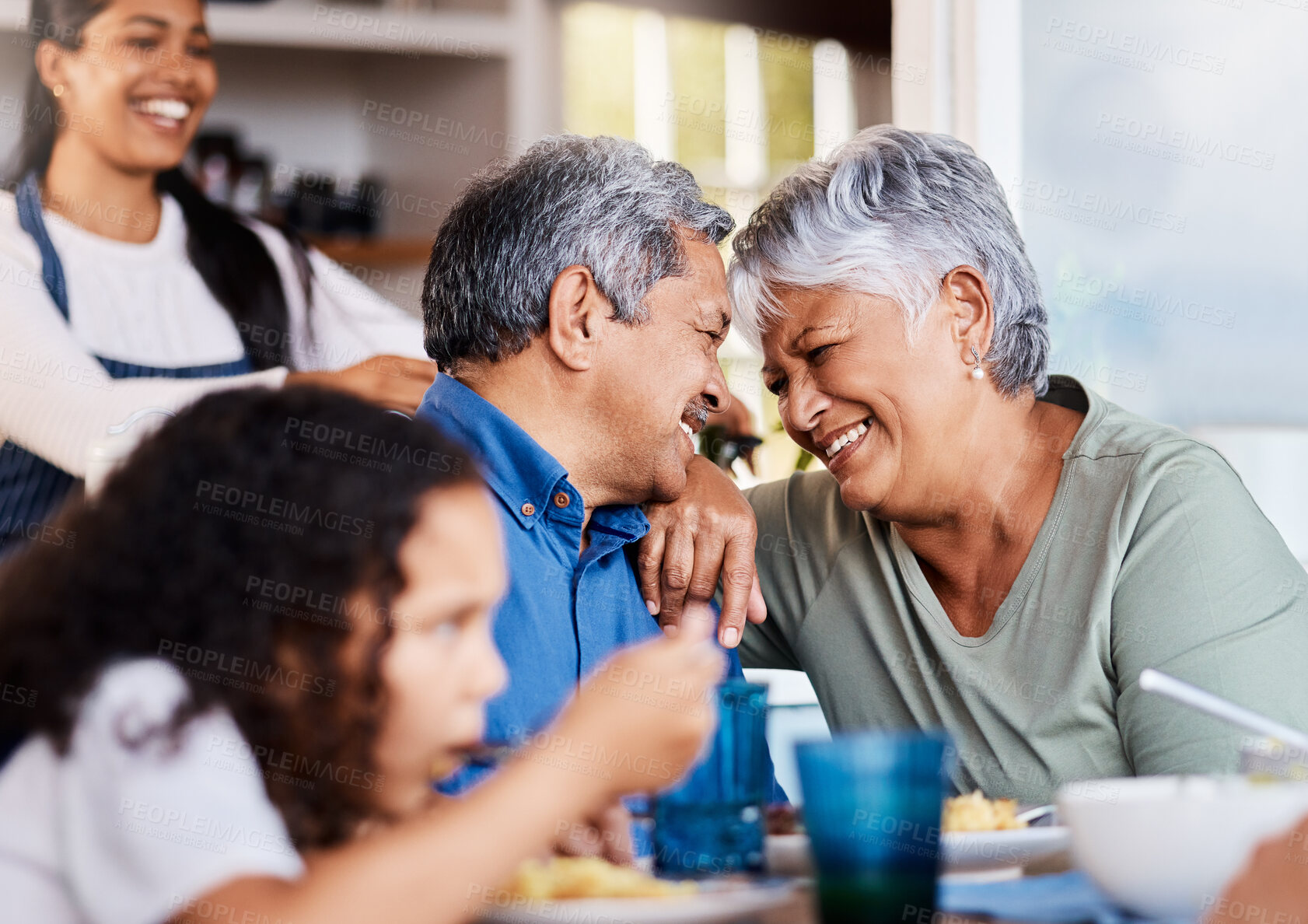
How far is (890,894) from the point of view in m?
0.65

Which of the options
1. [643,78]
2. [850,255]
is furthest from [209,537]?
→ [643,78]

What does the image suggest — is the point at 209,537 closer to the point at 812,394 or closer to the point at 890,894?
the point at 890,894

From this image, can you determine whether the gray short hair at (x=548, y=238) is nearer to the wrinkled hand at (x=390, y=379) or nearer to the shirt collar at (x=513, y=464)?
the shirt collar at (x=513, y=464)

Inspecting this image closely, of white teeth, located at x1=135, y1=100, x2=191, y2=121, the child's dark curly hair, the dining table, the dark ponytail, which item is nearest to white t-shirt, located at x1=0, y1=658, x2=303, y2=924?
the child's dark curly hair

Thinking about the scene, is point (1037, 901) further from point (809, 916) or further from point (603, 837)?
point (603, 837)

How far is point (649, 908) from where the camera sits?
26.2 inches

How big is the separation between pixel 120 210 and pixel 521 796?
2121mm

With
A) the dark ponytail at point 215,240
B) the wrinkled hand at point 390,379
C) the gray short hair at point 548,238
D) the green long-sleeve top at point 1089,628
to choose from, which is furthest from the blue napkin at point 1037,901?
the dark ponytail at point 215,240

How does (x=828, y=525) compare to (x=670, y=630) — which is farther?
(x=828, y=525)

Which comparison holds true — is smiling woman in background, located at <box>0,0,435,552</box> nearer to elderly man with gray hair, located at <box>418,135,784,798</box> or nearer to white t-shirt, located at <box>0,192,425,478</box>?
white t-shirt, located at <box>0,192,425,478</box>

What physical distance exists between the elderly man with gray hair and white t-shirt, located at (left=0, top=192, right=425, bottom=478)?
2.23ft

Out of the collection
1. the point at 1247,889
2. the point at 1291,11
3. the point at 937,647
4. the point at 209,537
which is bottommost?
the point at 937,647

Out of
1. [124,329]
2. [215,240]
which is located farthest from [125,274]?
[215,240]

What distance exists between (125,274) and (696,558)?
1.50 metres
